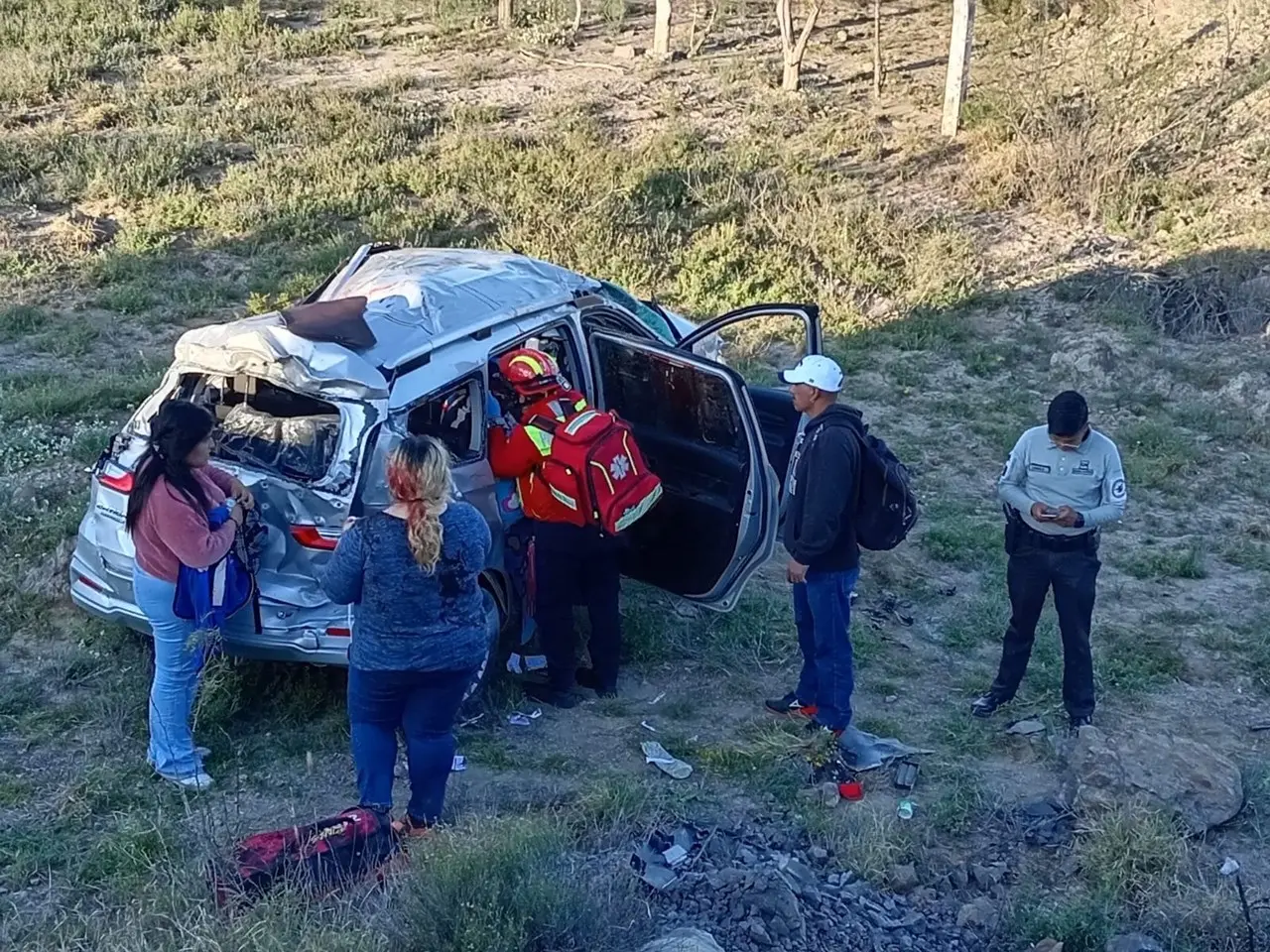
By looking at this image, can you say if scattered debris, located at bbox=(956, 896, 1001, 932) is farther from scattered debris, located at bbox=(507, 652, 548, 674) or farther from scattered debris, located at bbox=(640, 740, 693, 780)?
scattered debris, located at bbox=(507, 652, 548, 674)

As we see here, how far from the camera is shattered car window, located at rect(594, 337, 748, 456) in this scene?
6.49m

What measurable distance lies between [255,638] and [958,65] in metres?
12.5

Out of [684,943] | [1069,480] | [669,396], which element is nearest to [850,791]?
[1069,480]

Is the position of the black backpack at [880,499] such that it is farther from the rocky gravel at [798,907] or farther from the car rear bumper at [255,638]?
the car rear bumper at [255,638]

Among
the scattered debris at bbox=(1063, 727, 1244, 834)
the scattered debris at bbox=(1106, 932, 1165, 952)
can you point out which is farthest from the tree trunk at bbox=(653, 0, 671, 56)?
the scattered debris at bbox=(1106, 932, 1165, 952)

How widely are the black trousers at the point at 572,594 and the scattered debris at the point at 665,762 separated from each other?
1.92 feet

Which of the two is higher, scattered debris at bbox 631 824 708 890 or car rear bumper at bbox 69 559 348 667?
car rear bumper at bbox 69 559 348 667

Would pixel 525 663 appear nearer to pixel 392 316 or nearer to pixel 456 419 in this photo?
pixel 456 419

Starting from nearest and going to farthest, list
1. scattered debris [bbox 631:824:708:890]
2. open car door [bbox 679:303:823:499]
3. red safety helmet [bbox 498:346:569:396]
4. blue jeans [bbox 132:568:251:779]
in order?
scattered debris [bbox 631:824:708:890] < blue jeans [bbox 132:568:251:779] < red safety helmet [bbox 498:346:569:396] < open car door [bbox 679:303:823:499]

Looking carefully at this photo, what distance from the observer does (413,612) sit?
4387mm

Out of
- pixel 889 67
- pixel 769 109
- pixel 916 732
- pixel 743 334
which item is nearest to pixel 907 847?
pixel 916 732

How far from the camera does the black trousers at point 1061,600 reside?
5934mm

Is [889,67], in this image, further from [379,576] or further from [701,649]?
[379,576]

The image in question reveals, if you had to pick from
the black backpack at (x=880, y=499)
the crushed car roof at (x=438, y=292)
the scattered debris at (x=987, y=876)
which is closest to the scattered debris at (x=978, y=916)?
the scattered debris at (x=987, y=876)
